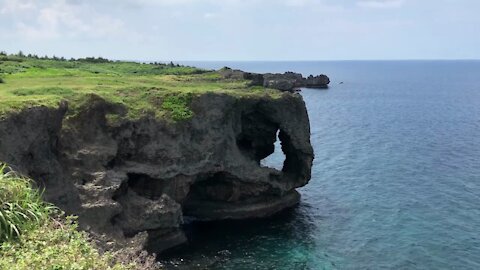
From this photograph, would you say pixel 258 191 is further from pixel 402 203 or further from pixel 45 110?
pixel 45 110

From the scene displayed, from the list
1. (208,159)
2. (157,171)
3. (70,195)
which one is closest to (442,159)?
(208,159)

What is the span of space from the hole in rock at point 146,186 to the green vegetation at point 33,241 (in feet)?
81.1

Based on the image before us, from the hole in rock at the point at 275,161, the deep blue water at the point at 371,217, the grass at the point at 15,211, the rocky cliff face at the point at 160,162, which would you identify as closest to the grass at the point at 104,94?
the rocky cliff face at the point at 160,162

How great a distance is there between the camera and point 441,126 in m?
110

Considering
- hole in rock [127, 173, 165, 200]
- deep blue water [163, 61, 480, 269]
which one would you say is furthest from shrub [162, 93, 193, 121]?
deep blue water [163, 61, 480, 269]

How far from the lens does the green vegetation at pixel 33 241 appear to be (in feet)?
52.0

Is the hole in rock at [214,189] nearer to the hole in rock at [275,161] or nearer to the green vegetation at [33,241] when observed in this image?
the hole in rock at [275,161]

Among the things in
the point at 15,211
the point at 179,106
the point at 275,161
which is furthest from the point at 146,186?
the point at 275,161

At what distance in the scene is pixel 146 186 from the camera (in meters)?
45.3

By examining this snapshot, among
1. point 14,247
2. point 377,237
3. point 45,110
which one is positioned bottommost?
point 377,237

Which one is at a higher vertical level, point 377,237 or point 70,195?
point 70,195

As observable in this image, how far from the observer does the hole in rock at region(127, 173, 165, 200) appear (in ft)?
147

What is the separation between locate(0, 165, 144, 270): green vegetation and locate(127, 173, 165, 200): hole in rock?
2472cm

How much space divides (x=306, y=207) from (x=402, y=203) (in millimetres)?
10875
